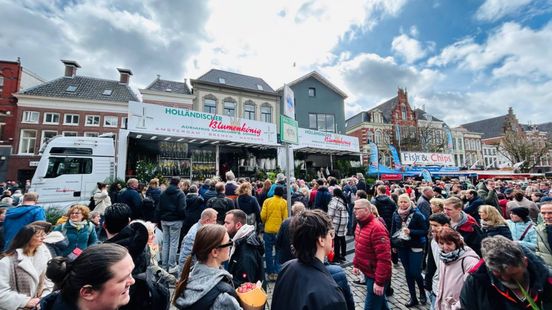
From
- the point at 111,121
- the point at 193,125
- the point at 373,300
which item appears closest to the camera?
the point at 373,300

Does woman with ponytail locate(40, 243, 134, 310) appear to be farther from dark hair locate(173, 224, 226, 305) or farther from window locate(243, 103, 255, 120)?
window locate(243, 103, 255, 120)

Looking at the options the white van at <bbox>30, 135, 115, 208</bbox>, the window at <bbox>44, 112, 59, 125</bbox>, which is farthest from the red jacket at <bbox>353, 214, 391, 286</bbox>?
the window at <bbox>44, 112, 59, 125</bbox>

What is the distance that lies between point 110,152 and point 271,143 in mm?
8779

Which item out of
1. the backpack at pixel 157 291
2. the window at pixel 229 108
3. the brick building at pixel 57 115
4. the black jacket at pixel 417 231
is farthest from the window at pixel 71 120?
the black jacket at pixel 417 231

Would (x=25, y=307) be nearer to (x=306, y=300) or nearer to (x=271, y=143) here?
(x=306, y=300)

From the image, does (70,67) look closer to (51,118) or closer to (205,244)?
(51,118)

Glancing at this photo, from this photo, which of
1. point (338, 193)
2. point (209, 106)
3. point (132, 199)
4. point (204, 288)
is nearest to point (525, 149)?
point (338, 193)

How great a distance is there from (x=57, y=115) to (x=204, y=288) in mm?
29556

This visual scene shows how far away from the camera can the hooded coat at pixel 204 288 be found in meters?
1.46

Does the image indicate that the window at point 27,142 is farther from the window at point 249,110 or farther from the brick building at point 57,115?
the window at point 249,110

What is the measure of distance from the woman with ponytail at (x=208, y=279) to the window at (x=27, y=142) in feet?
99.1

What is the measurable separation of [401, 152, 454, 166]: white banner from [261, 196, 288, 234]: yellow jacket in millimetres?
18549

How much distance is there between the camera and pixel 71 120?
22625 millimetres

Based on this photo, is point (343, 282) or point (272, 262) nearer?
point (343, 282)
